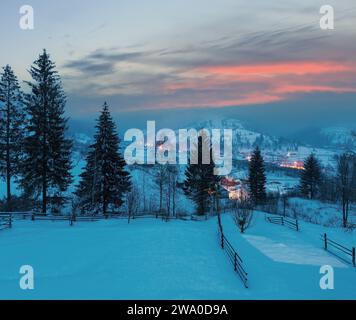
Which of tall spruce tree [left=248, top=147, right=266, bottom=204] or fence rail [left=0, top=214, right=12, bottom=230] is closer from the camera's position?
fence rail [left=0, top=214, right=12, bottom=230]

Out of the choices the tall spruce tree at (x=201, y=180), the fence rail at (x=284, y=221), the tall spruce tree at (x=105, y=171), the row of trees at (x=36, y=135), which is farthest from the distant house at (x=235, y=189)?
the row of trees at (x=36, y=135)

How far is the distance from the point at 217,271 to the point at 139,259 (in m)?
4.59

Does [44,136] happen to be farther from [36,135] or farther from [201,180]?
[201,180]

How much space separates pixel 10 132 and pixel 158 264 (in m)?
24.3

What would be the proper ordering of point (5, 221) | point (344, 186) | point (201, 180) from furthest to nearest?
point (344, 186)
point (201, 180)
point (5, 221)

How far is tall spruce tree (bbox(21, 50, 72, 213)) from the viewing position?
35688mm

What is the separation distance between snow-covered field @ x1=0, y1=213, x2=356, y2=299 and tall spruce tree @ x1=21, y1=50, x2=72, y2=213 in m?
5.39

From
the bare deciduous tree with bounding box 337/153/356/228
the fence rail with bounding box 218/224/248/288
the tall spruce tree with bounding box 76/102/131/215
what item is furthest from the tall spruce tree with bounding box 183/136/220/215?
the fence rail with bounding box 218/224/248/288

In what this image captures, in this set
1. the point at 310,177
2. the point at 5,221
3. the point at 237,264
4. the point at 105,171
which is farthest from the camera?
the point at 310,177

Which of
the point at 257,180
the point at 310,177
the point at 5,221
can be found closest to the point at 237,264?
the point at 5,221

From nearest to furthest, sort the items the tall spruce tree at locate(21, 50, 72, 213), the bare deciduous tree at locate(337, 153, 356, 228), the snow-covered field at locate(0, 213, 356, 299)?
1. the snow-covered field at locate(0, 213, 356, 299)
2. the tall spruce tree at locate(21, 50, 72, 213)
3. the bare deciduous tree at locate(337, 153, 356, 228)

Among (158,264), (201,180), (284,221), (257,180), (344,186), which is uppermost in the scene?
(201,180)

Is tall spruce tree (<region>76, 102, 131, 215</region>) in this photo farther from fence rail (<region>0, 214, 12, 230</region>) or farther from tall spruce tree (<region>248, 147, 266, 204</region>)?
tall spruce tree (<region>248, 147, 266, 204</region>)

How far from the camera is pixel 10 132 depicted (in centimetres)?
3647
